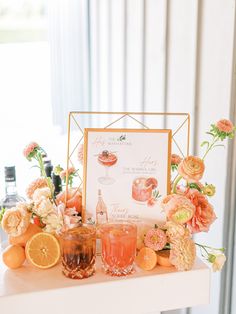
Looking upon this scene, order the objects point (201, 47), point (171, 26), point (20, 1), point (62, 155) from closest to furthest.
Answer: point (201, 47), point (171, 26), point (20, 1), point (62, 155)

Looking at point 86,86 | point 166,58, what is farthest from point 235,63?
point 86,86

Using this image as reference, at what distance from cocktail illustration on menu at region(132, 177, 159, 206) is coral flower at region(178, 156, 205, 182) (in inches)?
4.0

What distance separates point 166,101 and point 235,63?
1.68 ft

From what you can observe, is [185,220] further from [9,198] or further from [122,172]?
[9,198]

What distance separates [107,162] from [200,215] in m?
0.28

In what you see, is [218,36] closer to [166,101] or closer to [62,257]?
[166,101]

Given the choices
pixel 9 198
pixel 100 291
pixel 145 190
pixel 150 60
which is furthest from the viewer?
pixel 150 60

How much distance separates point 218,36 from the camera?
56.1 inches

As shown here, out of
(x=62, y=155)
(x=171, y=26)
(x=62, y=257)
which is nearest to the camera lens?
(x=62, y=257)

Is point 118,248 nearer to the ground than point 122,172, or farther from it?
Answer: nearer to the ground

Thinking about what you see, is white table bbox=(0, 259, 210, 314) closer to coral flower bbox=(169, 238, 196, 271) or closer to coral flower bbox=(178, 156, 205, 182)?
coral flower bbox=(169, 238, 196, 271)

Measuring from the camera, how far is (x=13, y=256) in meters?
1.03

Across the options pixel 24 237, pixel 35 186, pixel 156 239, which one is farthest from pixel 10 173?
pixel 156 239

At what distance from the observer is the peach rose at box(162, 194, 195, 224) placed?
3.21ft
